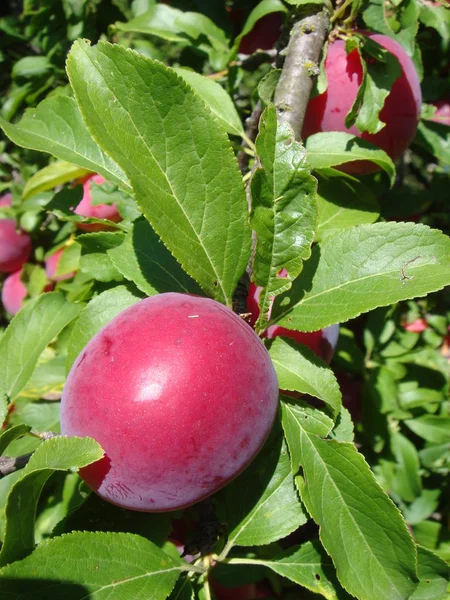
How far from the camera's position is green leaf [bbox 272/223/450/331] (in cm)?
73

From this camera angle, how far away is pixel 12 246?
1.91m

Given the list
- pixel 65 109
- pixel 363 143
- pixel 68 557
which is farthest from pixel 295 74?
pixel 68 557

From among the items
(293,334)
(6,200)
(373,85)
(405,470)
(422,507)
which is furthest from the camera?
(6,200)

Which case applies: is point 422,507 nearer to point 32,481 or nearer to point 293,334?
point 293,334

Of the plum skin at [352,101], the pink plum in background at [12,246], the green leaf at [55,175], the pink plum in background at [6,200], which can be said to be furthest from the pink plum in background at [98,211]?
the plum skin at [352,101]

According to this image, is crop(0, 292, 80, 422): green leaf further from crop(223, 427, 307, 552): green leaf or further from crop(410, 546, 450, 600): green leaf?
crop(410, 546, 450, 600): green leaf

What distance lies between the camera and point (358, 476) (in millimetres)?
714

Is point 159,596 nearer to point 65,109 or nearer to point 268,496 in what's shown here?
point 268,496

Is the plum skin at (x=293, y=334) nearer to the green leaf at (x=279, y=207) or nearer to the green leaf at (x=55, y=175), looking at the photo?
the green leaf at (x=279, y=207)

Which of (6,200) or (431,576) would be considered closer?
(431,576)

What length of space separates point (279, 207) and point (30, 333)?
564 mm

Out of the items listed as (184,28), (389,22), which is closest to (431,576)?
(389,22)

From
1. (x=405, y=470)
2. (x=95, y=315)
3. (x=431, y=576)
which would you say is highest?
(x=95, y=315)

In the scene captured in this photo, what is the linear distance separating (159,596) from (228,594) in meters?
0.68
